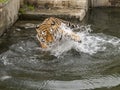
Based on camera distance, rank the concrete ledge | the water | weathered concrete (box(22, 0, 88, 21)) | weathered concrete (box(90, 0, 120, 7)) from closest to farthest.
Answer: the water → the concrete ledge → weathered concrete (box(22, 0, 88, 21)) → weathered concrete (box(90, 0, 120, 7))

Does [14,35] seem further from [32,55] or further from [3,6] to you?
[32,55]

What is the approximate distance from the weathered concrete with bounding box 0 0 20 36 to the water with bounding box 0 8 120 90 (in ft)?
1.19

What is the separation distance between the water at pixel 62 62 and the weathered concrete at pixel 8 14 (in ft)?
1.19

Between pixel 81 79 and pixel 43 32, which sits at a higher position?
pixel 43 32

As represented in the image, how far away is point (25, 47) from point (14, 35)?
173 cm

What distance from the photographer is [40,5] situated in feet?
54.0

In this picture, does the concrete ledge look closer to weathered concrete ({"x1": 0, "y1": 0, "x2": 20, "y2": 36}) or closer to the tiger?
weathered concrete ({"x1": 0, "y1": 0, "x2": 20, "y2": 36})

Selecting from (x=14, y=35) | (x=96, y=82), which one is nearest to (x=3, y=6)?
(x=14, y=35)

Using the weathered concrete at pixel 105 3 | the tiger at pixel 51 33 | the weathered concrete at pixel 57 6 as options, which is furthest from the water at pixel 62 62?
the weathered concrete at pixel 105 3

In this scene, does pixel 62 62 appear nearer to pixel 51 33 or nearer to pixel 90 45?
pixel 51 33

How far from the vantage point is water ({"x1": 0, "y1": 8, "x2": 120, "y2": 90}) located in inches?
370

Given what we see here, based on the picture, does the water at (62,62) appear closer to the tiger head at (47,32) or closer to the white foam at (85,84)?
the white foam at (85,84)

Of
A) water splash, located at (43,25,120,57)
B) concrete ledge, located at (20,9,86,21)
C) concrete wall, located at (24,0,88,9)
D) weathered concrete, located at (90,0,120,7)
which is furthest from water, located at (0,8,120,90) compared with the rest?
weathered concrete, located at (90,0,120,7)

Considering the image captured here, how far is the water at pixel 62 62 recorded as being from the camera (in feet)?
30.8
